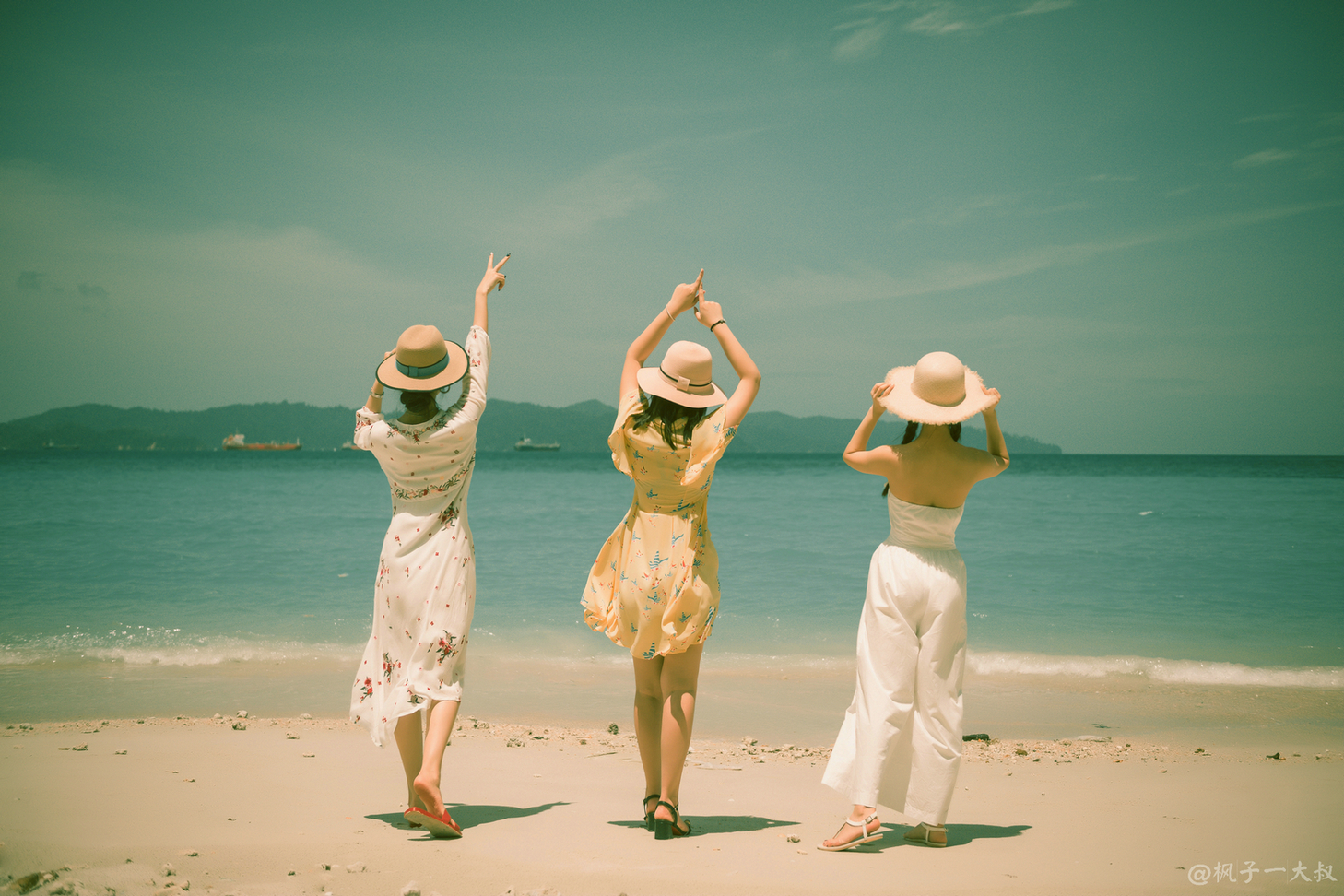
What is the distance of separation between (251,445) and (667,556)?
110474 mm

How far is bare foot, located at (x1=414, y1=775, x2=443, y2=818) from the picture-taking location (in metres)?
3.21

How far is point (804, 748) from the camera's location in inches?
215

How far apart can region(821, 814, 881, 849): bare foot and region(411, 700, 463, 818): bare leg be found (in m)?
1.58

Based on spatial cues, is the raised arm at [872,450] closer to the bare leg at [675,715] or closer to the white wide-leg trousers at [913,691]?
the white wide-leg trousers at [913,691]

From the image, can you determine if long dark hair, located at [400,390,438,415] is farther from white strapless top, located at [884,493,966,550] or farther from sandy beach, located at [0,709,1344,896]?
white strapless top, located at [884,493,966,550]

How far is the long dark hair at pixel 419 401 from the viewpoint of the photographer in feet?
11.2

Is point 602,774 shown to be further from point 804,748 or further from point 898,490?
point 898,490

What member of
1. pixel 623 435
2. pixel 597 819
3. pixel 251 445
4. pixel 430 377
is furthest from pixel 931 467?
pixel 251 445

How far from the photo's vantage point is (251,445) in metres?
100

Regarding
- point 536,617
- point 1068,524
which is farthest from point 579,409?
Result: point 536,617

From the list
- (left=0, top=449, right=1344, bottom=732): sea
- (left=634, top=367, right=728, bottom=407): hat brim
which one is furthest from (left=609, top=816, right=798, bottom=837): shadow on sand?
(left=0, top=449, right=1344, bottom=732): sea

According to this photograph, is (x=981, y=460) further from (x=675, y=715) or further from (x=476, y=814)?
(x=476, y=814)

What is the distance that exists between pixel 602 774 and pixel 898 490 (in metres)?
2.58

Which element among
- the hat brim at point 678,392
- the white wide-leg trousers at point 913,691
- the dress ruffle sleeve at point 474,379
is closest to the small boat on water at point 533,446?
the dress ruffle sleeve at point 474,379
